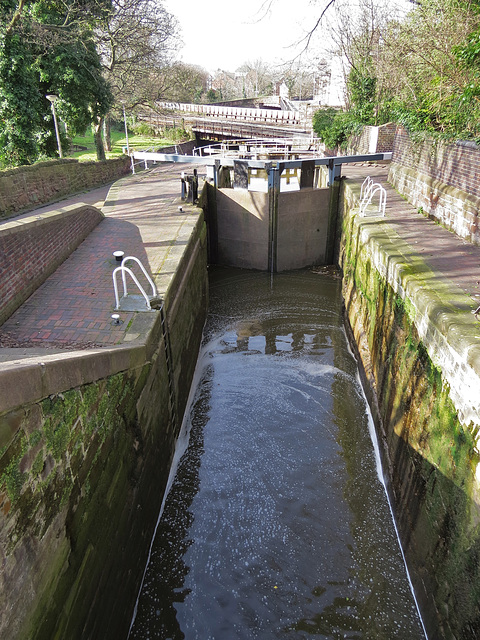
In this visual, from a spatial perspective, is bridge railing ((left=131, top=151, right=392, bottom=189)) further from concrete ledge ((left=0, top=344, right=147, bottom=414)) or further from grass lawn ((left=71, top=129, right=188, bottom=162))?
grass lawn ((left=71, top=129, right=188, bottom=162))

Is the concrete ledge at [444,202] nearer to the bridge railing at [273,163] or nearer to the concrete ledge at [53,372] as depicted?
the bridge railing at [273,163]

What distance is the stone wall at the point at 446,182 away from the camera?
7824 mm

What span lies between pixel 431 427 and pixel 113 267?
5.92 m

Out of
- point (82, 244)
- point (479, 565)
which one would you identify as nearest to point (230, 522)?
point (479, 565)

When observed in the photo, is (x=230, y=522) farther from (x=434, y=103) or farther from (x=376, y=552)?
(x=434, y=103)

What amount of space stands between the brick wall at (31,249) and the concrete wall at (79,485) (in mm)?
2123

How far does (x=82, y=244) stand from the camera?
905cm

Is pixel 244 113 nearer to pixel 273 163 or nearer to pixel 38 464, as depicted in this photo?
pixel 273 163

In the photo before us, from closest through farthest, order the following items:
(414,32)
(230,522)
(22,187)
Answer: (230,522) → (414,32) → (22,187)

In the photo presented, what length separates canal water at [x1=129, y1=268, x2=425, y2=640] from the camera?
4645mm

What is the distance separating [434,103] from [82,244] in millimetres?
8652

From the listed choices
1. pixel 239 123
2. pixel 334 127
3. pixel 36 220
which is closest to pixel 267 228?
pixel 36 220

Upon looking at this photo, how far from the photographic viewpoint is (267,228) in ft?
45.9

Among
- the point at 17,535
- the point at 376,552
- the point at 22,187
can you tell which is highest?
the point at 22,187
